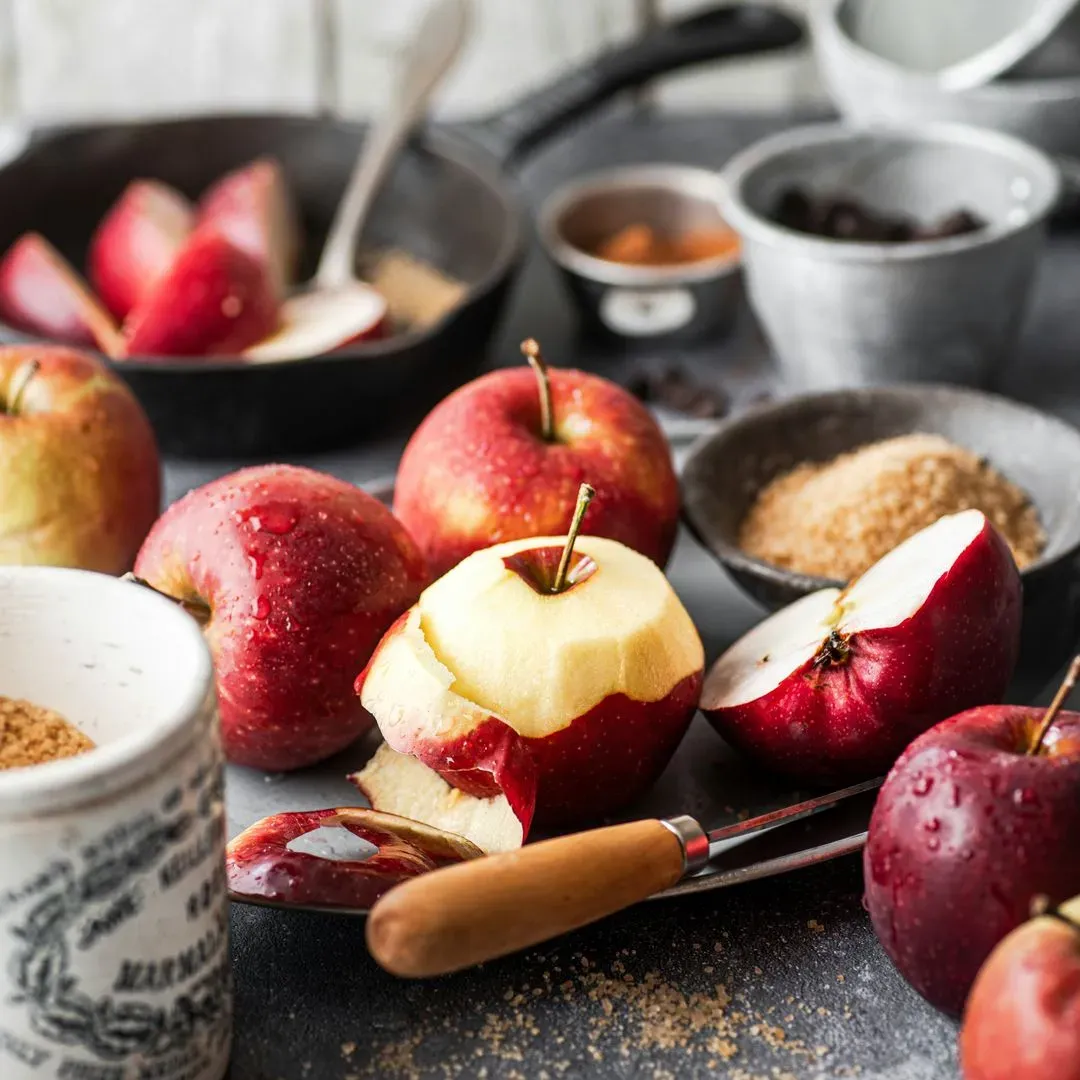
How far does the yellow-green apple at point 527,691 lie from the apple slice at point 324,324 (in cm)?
43

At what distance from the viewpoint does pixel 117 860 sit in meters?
0.49

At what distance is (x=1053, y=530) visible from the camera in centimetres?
84

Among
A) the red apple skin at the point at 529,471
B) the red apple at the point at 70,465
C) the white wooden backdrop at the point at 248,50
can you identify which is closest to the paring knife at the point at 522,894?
the red apple skin at the point at 529,471

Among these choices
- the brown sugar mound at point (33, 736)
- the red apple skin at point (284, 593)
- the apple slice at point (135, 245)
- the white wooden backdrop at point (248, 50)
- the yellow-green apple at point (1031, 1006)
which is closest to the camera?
the yellow-green apple at point (1031, 1006)

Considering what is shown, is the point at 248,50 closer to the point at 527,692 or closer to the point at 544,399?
the point at 544,399

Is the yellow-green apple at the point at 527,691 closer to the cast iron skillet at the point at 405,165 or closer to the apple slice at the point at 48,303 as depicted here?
the cast iron skillet at the point at 405,165

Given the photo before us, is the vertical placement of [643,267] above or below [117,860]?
below

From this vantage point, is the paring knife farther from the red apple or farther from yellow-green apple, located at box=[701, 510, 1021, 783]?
the red apple

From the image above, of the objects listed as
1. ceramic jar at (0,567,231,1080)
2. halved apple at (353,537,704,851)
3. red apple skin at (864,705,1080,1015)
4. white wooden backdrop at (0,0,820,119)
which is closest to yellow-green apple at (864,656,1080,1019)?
red apple skin at (864,705,1080,1015)

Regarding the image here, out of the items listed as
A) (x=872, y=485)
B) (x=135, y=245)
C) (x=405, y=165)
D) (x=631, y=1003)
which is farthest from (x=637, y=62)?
(x=631, y=1003)

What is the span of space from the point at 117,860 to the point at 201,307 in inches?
25.7

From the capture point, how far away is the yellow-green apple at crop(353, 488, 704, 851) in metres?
0.63

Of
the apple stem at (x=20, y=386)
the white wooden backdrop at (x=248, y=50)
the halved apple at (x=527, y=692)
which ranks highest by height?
the apple stem at (x=20, y=386)

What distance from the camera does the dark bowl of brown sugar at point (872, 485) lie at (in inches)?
31.7
